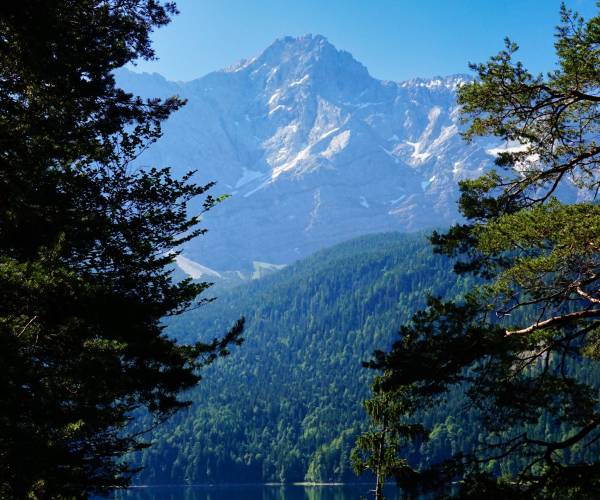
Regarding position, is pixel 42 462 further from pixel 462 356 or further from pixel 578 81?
pixel 578 81

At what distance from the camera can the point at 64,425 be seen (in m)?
11.8

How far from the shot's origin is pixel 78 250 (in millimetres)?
12742

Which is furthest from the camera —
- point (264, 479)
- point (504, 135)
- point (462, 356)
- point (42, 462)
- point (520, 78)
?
point (264, 479)

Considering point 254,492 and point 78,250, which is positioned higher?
point 78,250

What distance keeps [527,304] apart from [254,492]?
141 metres

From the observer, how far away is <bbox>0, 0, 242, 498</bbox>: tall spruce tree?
9.38 meters

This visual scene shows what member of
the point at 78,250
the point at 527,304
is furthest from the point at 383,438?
the point at 78,250

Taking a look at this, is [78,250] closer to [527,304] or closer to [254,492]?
[527,304]

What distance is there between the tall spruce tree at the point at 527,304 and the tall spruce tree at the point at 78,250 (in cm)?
506

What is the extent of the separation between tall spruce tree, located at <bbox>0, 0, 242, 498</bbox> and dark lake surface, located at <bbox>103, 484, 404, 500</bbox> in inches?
4274

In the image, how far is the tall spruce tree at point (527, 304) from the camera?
9664mm

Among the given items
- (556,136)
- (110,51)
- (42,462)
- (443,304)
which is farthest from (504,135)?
(42,462)

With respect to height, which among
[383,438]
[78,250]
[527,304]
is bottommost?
[383,438]

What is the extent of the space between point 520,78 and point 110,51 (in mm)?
8310
